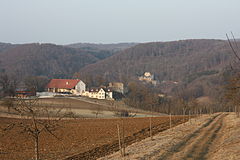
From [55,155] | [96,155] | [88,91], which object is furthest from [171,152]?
[88,91]

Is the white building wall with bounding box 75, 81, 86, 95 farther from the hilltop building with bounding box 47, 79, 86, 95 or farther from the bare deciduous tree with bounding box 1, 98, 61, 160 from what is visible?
the bare deciduous tree with bounding box 1, 98, 61, 160

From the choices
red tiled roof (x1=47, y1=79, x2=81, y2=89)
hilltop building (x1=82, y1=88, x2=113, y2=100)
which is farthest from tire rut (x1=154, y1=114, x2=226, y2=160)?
red tiled roof (x1=47, y1=79, x2=81, y2=89)

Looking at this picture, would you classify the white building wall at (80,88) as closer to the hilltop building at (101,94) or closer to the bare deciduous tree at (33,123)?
the hilltop building at (101,94)

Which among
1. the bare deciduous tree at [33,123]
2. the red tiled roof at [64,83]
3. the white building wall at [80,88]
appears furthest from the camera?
the red tiled roof at [64,83]

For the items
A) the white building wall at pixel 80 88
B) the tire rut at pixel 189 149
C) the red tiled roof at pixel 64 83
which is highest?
the red tiled roof at pixel 64 83

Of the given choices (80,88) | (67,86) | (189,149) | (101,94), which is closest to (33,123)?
(189,149)

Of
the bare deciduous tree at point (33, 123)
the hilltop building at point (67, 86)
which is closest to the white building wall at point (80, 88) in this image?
the hilltop building at point (67, 86)

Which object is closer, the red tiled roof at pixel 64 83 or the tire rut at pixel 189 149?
the tire rut at pixel 189 149

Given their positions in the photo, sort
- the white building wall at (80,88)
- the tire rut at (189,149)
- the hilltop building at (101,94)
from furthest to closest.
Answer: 1. the white building wall at (80,88)
2. the hilltop building at (101,94)
3. the tire rut at (189,149)

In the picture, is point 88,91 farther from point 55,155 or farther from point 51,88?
point 55,155

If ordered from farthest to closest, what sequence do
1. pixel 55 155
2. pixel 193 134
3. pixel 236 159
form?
pixel 193 134
pixel 55 155
pixel 236 159

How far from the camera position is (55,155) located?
2488 centimetres

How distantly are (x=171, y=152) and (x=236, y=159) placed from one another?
4.64 meters

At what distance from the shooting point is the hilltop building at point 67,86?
131000mm
